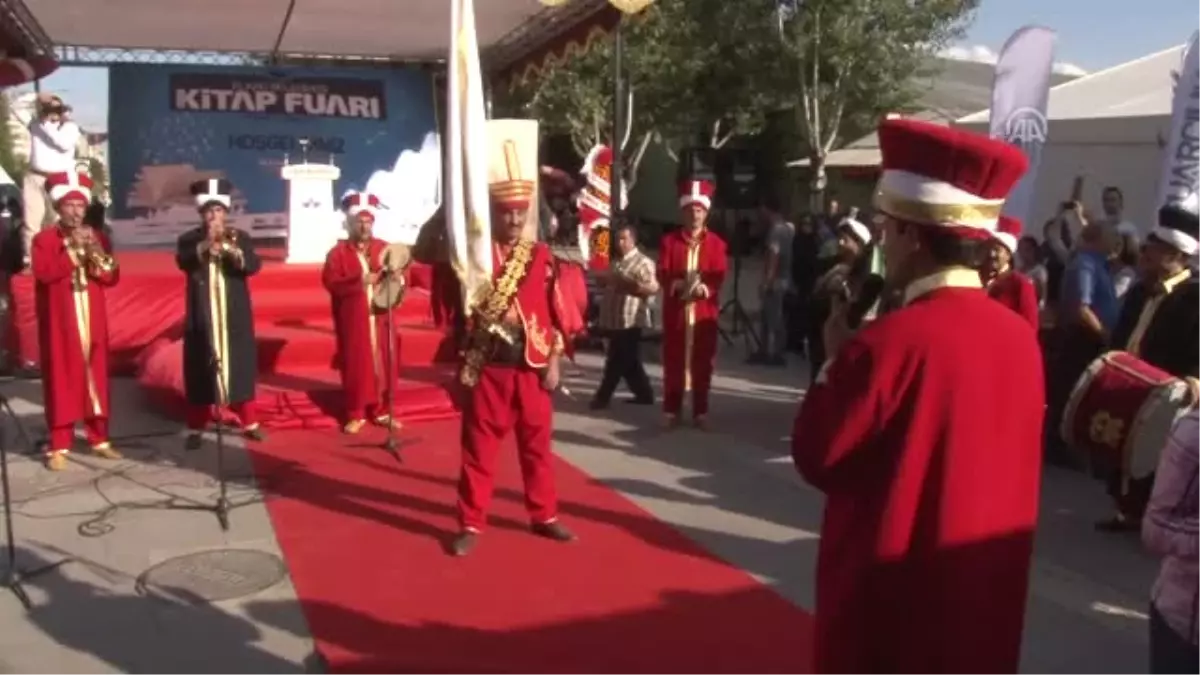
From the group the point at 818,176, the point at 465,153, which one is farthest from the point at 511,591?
the point at 818,176

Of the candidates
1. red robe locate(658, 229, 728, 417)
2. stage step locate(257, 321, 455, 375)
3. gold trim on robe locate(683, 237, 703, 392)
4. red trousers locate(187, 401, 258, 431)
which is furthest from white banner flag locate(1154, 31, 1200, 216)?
red trousers locate(187, 401, 258, 431)

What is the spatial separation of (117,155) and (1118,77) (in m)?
11.5

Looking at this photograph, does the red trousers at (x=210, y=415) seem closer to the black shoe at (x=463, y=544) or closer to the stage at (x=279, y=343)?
the stage at (x=279, y=343)

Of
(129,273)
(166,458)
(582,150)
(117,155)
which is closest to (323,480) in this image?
(166,458)

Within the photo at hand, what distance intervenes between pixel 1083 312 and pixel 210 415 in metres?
5.42

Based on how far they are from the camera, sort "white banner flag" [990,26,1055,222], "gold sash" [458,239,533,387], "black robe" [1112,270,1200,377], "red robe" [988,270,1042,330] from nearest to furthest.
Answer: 1. "black robe" [1112,270,1200,377]
2. "gold sash" [458,239,533,387]
3. "red robe" [988,270,1042,330]
4. "white banner flag" [990,26,1055,222]

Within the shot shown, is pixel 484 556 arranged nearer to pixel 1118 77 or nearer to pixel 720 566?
pixel 720 566

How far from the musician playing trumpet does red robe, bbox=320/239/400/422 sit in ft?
1.98

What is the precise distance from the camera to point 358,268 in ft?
25.0

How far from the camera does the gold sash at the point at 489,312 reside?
5.14 m

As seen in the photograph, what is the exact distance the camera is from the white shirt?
448 inches

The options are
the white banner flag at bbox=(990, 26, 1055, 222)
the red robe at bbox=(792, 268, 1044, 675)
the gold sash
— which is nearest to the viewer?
the red robe at bbox=(792, 268, 1044, 675)

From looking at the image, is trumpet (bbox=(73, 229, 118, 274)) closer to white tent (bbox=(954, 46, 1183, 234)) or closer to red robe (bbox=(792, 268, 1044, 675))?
red robe (bbox=(792, 268, 1044, 675))

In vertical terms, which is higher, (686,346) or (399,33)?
(399,33)
